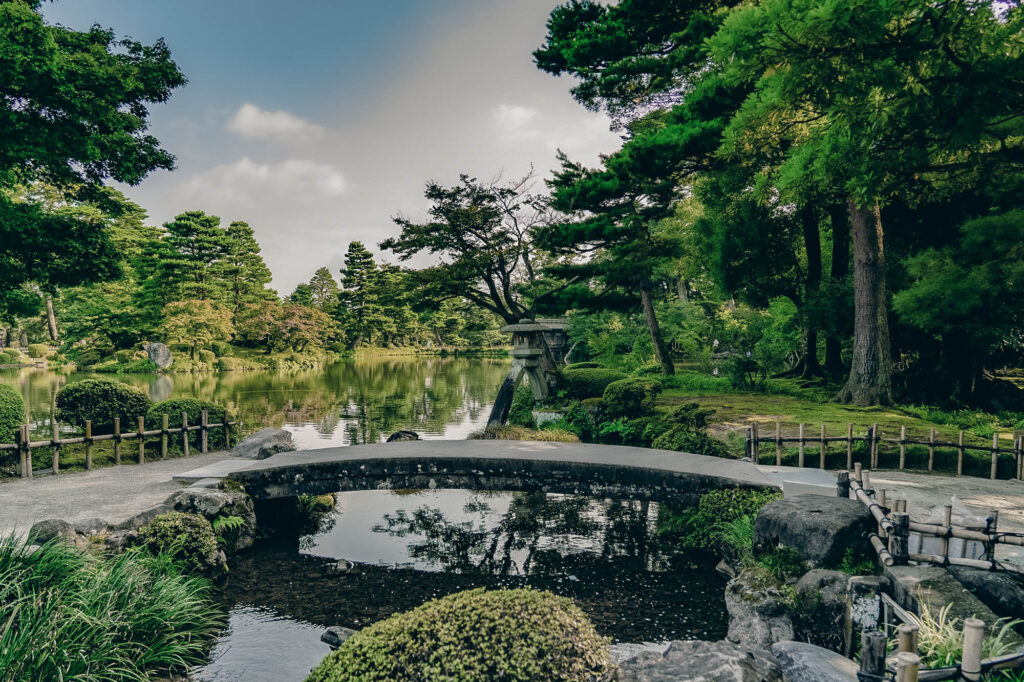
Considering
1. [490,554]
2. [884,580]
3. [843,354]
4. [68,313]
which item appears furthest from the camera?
[68,313]

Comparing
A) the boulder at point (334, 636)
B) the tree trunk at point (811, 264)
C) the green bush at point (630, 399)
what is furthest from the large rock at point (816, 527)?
the tree trunk at point (811, 264)

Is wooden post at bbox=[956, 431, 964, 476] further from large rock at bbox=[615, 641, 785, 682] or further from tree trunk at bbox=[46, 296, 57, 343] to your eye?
tree trunk at bbox=[46, 296, 57, 343]

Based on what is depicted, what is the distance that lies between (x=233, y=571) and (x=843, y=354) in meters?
18.0

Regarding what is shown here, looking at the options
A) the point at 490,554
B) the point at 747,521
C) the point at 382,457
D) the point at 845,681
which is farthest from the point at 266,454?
the point at 845,681

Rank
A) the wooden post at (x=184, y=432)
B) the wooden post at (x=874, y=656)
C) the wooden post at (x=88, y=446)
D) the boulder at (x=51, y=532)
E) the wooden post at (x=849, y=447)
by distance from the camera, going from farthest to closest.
Result: the wooden post at (x=184, y=432), the wooden post at (x=88, y=446), the wooden post at (x=849, y=447), the boulder at (x=51, y=532), the wooden post at (x=874, y=656)

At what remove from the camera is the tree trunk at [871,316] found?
1205 cm

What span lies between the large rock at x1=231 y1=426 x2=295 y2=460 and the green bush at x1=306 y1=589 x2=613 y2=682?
262 inches

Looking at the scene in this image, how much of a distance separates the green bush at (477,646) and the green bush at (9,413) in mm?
9002

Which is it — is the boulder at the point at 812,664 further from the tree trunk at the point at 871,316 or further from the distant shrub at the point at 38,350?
the distant shrub at the point at 38,350

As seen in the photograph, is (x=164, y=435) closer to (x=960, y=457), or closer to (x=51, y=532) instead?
(x=51, y=532)

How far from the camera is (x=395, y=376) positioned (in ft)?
108

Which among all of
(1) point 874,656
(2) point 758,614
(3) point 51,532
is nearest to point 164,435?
(3) point 51,532

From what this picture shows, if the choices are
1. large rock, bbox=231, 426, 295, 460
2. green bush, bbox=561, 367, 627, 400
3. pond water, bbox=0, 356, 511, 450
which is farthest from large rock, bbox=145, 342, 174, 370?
green bush, bbox=561, 367, 627, 400

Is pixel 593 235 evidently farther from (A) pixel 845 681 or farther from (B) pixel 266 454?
(A) pixel 845 681
